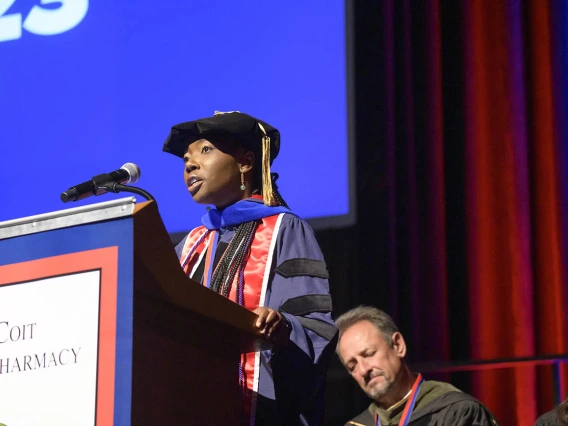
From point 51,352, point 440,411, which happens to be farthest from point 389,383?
point 51,352

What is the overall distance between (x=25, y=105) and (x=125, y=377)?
9.31 ft

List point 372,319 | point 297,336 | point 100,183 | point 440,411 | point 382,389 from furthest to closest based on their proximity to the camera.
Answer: point 372,319 → point 382,389 → point 440,411 → point 100,183 → point 297,336

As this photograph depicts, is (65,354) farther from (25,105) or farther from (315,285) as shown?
(25,105)

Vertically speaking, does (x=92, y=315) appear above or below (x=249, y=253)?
below

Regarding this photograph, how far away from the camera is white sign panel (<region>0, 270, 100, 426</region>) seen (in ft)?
4.29

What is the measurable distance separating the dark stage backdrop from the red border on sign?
225cm

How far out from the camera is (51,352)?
1338 millimetres

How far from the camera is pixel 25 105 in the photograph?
388 cm

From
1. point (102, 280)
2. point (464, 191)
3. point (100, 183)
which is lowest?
point (102, 280)

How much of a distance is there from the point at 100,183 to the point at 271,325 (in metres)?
0.65

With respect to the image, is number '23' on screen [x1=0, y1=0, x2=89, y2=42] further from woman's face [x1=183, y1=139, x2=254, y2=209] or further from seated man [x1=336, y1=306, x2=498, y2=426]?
seated man [x1=336, y1=306, x2=498, y2=426]

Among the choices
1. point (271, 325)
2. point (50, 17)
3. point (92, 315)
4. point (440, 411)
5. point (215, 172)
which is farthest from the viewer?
point (50, 17)

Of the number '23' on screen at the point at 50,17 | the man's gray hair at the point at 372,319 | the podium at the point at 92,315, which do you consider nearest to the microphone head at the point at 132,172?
the podium at the point at 92,315

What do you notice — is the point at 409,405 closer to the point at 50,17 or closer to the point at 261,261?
the point at 261,261
